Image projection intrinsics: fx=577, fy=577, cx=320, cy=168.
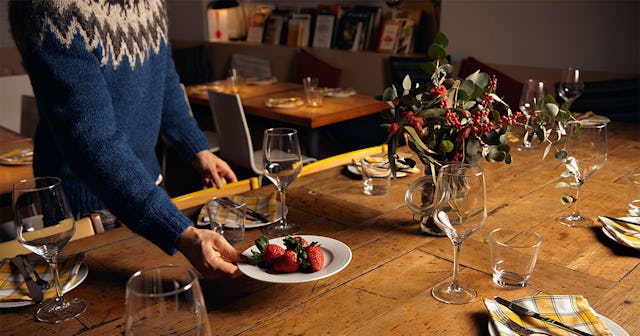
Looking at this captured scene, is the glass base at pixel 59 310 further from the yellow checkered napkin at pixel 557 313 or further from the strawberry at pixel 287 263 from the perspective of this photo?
the yellow checkered napkin at pixel 557 313

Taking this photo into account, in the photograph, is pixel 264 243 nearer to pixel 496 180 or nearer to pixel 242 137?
pixel 496 180

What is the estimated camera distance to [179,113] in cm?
197

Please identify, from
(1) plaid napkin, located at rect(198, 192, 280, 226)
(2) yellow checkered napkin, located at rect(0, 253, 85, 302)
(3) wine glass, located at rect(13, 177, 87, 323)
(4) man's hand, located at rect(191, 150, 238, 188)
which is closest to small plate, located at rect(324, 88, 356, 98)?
(4) man's hand, located at rect(191, 150, 238, 188)

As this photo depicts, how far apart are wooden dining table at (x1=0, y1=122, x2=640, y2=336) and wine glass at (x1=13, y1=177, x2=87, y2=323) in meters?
0.03

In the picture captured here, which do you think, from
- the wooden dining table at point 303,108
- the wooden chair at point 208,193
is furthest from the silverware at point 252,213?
the wooden dining table at point 303,108

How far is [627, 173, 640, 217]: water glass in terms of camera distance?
1.47m

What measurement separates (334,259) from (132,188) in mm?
455

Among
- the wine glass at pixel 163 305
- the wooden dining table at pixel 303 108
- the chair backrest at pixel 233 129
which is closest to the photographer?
the wine glass at pixel 163 305

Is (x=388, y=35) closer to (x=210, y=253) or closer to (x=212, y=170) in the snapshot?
(x=212, y=170)

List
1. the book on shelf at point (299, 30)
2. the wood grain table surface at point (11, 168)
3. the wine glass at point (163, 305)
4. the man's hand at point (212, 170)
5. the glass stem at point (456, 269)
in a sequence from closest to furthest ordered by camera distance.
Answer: the wine glass at point (163, 305)
the glass stem at point (456, 269)
the man's hand at point (212, 170)
the wood grain table surface at point (11, 168)
the book on shelf at point (299, 30)

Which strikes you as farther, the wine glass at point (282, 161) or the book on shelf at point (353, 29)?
the book on shelf at point (353, 29)

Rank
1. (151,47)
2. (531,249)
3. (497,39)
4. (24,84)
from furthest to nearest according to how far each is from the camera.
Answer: (497,39) → (24,84) → (151,47) → (531,249)

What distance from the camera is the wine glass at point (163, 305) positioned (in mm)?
576

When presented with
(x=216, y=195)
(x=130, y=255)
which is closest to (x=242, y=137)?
(x=216, y=195)
